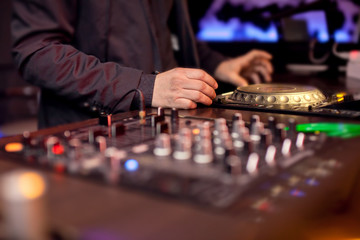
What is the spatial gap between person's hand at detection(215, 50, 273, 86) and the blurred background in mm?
459

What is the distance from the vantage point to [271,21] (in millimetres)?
2740

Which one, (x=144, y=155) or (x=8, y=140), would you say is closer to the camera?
(x=144, y=155)

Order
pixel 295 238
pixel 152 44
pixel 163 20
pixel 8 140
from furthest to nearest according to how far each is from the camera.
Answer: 1. pixel 163 20
2. pixel 152 44
3. pixel 8 140
4. pixel 295 238

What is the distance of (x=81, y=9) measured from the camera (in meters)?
1.43

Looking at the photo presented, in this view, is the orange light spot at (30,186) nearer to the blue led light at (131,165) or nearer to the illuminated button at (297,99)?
the blue led light at (131,165)

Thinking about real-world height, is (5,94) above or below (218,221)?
above

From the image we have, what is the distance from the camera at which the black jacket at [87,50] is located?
1254 millimetres

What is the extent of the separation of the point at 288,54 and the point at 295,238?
2.22m

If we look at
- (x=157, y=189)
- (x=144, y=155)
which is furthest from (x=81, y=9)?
(x=157, y=189)

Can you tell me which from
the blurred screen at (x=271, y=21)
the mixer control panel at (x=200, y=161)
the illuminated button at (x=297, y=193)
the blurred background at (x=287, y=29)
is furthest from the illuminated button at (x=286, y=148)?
the blurred screen at (x=271, y=21)

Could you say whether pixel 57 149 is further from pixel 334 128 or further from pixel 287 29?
pixel 287 29

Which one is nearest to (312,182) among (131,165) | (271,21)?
(131,165)

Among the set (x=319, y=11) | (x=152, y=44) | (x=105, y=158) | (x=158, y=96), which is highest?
(x=319, y=11)

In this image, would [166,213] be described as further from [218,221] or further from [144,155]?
[144,155]
